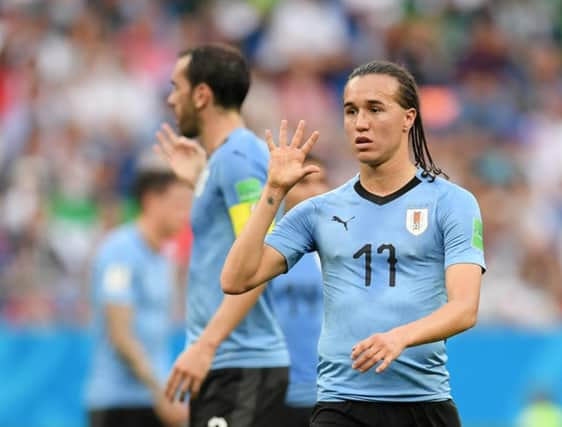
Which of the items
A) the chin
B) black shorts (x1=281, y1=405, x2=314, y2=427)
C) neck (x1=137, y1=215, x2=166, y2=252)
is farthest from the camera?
neck (x1=137, y1=215, x2=166, y2=252)

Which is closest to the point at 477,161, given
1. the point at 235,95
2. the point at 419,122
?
the point at 235,95

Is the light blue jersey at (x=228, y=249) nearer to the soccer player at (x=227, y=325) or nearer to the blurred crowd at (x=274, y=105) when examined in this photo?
the soccer player at (x=227, y=325)

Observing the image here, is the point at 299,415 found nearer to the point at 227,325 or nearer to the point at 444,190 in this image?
the point at 227,325

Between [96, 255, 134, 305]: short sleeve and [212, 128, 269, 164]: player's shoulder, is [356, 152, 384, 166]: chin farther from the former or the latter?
[96, 255, 134, 305]: short sleeve

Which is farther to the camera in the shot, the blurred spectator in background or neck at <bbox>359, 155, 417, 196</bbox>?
the blurred spectator in background

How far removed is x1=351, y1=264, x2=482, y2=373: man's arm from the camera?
4.47 m

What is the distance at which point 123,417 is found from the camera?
28.3 ft

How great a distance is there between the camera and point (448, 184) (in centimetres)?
516

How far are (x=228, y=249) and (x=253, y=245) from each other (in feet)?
3.90

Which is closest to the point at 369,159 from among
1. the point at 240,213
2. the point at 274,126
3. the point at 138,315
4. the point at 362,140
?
the point at 362,140

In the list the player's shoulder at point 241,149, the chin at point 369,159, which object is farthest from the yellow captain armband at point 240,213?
the chin at point 369,159

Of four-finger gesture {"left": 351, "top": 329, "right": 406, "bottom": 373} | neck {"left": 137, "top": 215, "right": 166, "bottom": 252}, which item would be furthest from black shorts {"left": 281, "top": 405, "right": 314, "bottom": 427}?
four-finger gesture {"left": 351, "top": 329, "right": 406, "bottom": 373}

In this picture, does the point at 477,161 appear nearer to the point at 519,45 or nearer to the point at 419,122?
the point at 519,45

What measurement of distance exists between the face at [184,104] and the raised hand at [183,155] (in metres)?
0.19
